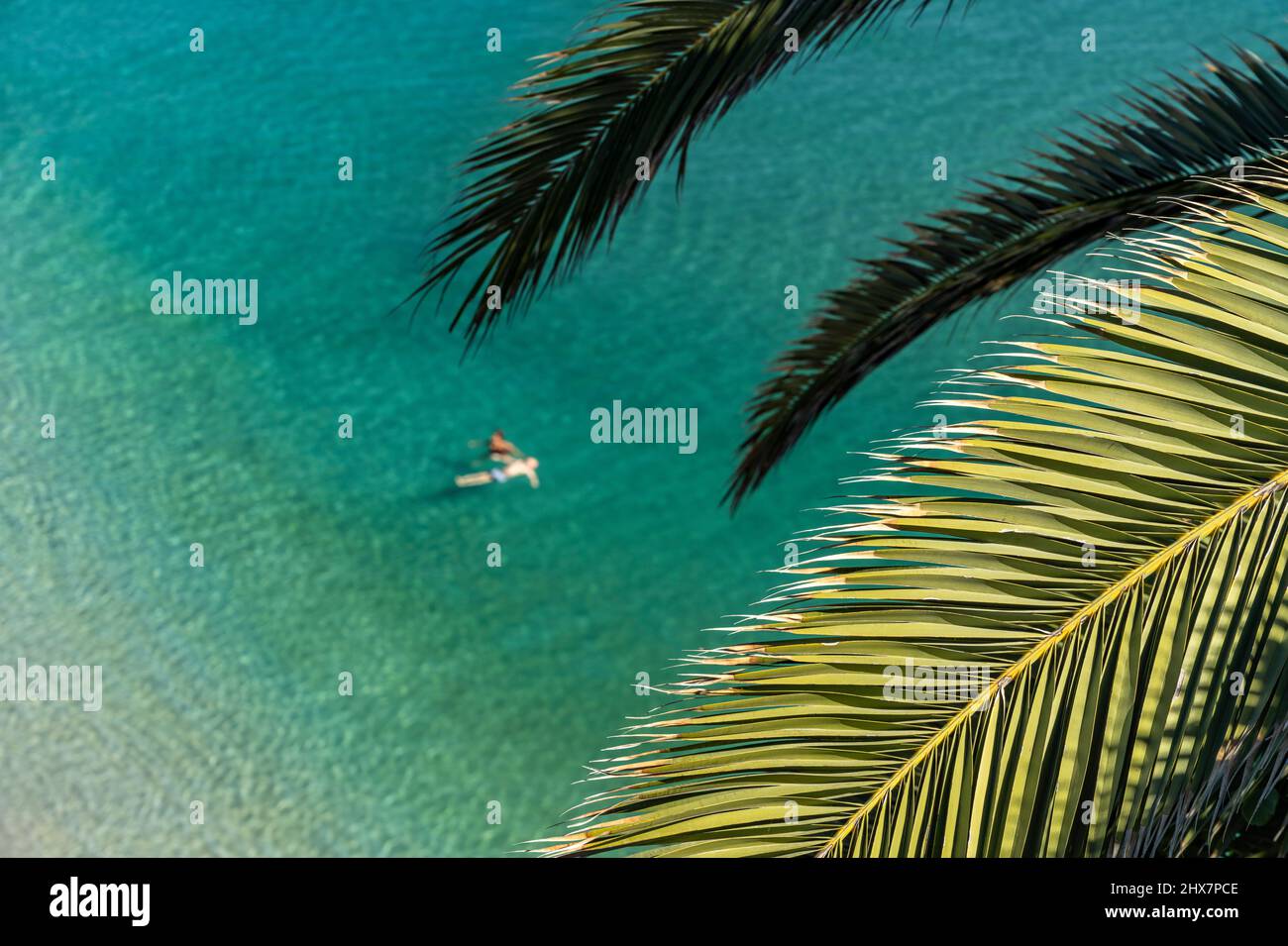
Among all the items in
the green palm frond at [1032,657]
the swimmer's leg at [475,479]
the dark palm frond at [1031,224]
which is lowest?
the green palm frond at [1032,657]

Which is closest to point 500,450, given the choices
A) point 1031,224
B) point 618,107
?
point 1031,224

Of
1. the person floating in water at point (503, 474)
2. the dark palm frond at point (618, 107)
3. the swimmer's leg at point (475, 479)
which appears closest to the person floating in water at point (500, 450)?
the person floating in water at point (503, 474)

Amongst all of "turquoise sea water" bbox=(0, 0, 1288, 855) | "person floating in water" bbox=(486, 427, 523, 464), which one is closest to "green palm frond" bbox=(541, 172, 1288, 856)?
"turquoise sea water" bbox=(0, 0, 1288, 855)

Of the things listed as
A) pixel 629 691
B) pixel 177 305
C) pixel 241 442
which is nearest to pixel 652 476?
pixel 629 691

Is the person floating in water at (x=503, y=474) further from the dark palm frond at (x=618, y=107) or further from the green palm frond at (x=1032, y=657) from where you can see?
the green palm frond at (x=1032, y=657)

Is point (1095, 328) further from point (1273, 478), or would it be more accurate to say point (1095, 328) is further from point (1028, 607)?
point (1028, 607)

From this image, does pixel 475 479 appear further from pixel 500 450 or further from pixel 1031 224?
pixel 1031 224

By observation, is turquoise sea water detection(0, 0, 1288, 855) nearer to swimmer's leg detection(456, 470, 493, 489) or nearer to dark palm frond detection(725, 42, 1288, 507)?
swimmer's leg detection(456, 470, 493, 489)
